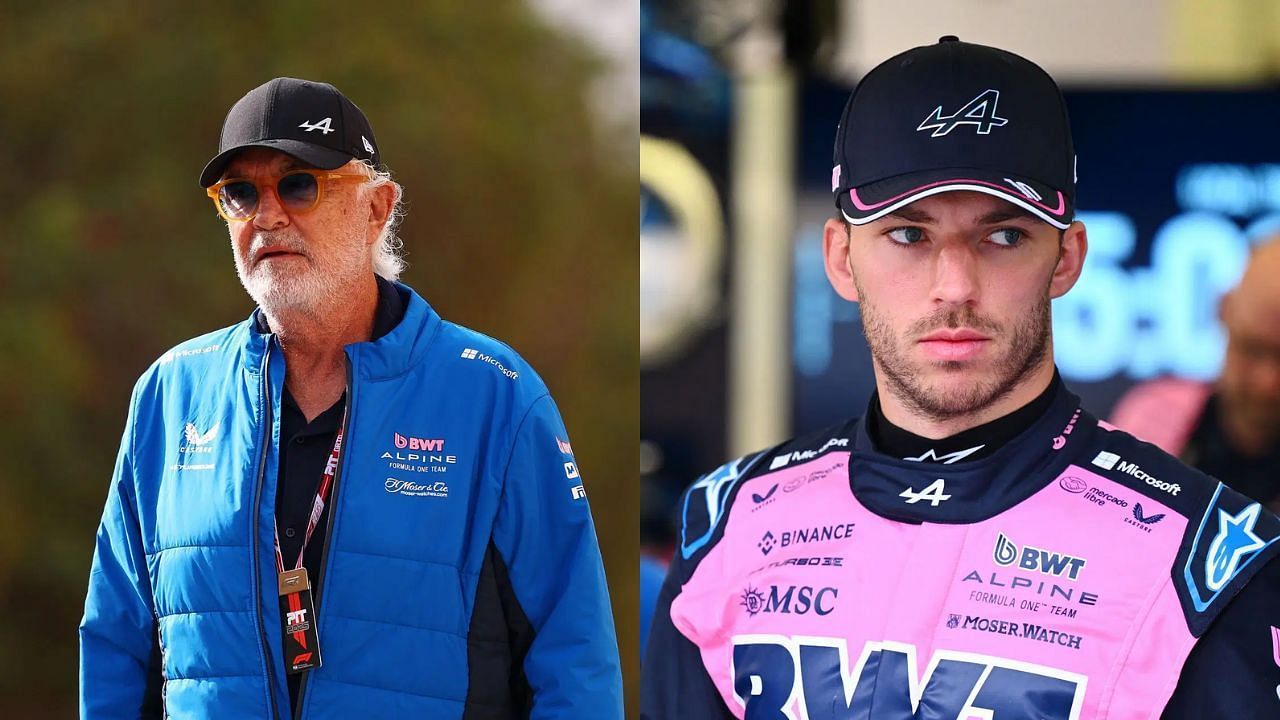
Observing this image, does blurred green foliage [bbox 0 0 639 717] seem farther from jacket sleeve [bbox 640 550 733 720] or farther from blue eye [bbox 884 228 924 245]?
blue eye [bbox 884 228 924 245]

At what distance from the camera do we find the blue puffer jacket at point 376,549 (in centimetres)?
196

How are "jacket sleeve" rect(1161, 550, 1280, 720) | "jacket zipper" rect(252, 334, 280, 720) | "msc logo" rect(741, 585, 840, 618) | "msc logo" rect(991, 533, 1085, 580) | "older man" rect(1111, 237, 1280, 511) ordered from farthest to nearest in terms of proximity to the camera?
"older man" rect(1111, 237, 1280, 511) < "jacket zipper" rect(252, 334, 280, 720) < "msc logo" rect(741, 585, 840, 618) < "msc logo" rect(991, 533, 1085, 580) < "jacket sleeve" rect(1161, 550, 1280, 720)

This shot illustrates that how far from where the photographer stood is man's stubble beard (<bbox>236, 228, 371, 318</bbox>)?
207cm

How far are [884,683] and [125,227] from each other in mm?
6023

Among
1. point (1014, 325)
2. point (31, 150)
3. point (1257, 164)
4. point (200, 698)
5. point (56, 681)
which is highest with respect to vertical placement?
point (31, 150)

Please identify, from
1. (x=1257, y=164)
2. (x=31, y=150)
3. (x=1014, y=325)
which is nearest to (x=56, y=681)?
(x=31, y=150)

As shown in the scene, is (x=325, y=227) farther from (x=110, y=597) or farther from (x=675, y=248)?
(x=675, y=248)

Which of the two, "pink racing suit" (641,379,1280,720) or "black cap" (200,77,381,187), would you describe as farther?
"black cap" (200,77,381,187)

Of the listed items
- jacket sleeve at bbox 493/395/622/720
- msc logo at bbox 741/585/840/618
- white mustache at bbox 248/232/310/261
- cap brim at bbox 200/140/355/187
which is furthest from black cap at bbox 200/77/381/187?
msc logo at bbox 741/585/840/618

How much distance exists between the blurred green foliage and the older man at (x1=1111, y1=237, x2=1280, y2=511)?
2.23 meters

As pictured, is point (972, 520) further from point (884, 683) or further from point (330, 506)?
point (330, 506)

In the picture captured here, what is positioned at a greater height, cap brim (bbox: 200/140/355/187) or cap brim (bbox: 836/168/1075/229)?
cap brim (bbox: 200/140/355/187)

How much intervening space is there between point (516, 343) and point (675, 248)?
270cm

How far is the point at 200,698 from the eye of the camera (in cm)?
196
